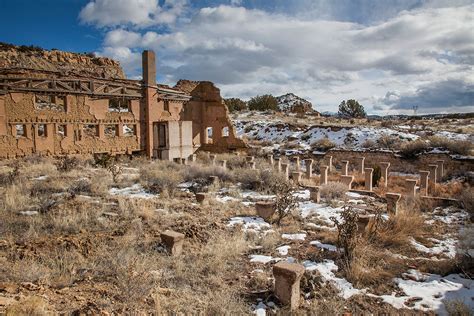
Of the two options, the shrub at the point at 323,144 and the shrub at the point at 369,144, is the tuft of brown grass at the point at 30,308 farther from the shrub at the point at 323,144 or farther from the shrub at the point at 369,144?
the shrub at the point at 369,144

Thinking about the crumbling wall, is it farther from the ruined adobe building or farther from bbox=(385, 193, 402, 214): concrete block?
bbox=(385, 193, 402, 214): concrete block

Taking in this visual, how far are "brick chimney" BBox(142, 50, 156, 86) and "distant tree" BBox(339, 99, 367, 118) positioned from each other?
43146 mm

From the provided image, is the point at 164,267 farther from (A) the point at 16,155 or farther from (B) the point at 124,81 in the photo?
(B) the point at 124,81

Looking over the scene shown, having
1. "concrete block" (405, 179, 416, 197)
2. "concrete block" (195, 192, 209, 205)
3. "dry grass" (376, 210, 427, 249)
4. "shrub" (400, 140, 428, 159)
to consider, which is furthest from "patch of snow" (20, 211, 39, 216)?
"shrub" (400, 140, 428, 159)

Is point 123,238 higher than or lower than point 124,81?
lower

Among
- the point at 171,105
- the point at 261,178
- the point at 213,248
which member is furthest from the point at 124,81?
the point at 213,248

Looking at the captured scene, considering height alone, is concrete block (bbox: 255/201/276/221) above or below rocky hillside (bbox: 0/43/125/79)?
below

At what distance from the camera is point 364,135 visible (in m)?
27.0

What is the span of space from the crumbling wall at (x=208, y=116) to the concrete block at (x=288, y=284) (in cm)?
2093

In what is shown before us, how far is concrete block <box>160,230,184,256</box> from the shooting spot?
18.9 ft

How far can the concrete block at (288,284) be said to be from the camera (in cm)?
431

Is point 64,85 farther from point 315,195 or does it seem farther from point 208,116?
point 315,195

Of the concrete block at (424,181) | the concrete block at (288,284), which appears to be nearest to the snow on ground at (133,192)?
the concrete block at (288,284)

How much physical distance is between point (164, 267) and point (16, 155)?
49.6ft
